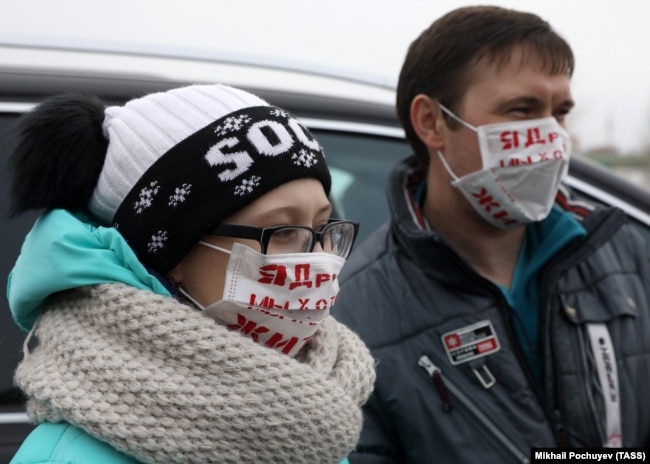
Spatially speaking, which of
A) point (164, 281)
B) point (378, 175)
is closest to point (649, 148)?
point (378, 175)

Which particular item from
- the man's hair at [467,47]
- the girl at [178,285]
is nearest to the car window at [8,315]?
the girl at [178,285]

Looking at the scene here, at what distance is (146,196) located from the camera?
1.65m

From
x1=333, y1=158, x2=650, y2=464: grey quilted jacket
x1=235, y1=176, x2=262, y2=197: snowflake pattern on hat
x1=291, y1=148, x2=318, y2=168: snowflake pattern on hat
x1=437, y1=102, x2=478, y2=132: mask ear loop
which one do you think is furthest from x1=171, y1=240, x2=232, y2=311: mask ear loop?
x1=437, y1=102, x2=478, y2=132: mask ear loop

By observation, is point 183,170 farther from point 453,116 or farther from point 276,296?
point 453,116

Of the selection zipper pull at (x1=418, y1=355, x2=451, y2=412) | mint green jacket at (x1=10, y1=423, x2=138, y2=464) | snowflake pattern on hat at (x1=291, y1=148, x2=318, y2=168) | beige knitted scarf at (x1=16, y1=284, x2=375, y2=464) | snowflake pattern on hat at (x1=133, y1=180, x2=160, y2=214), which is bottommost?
zipper pull at (x1=418, y1=355, x2=451, y2=412)

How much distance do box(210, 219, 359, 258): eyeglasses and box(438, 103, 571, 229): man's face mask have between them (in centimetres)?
95

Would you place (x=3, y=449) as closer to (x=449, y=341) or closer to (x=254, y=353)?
(x=254, y=353)

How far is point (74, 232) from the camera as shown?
5.20 feet

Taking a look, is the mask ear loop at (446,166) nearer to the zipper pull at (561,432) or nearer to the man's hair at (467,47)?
the man's hair at (467,47)

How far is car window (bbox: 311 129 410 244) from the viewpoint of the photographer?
3105 millimetres

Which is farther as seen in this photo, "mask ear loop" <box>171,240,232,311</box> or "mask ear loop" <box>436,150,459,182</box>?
"mask ear loop" <box>436,150,459,182</box>

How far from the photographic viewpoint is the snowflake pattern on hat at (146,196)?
164 centimetres

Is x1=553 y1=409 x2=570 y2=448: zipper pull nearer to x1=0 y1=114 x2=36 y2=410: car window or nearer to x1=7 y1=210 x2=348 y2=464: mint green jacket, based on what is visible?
x1=7 y1=210 x2=348 y2=464: mint green jacket

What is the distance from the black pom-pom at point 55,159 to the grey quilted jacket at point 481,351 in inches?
39.6
